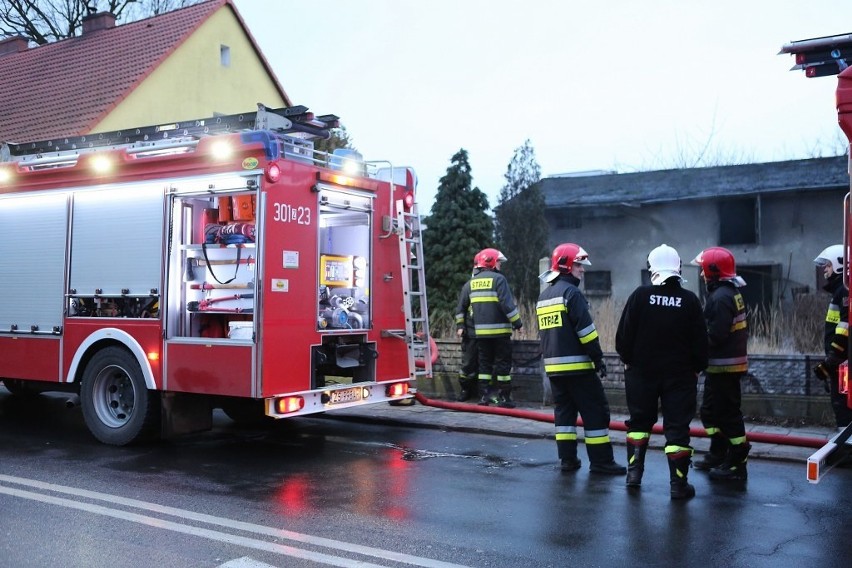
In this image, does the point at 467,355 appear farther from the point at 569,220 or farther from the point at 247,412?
the point at 569,220

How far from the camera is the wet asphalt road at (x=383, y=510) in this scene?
15.3 feet

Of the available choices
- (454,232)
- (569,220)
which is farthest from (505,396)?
(569,220)

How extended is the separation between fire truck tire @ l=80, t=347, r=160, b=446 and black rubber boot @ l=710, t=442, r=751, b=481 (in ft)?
15.8

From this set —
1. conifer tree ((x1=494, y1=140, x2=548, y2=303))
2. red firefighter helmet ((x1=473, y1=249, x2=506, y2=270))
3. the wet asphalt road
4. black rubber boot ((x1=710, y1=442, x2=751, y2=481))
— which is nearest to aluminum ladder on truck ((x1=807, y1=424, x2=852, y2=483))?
the wet asphalt road

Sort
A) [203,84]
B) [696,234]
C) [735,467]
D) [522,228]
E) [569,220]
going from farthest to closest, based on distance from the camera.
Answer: [569,220]
[696,234]
[203,84]
[522,228]
[735,467]

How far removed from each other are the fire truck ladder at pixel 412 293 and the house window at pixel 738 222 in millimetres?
19811

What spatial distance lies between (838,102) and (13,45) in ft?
93.7

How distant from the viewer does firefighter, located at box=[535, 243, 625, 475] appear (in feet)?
21.8

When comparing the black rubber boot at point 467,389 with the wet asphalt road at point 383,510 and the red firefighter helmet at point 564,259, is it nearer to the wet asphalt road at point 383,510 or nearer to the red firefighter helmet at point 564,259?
the wet asphalt road at point 383,510

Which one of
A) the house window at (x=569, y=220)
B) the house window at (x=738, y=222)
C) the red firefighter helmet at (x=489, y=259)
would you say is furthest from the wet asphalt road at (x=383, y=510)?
the house window at (x=569, y=220)

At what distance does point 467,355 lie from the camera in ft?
34.5

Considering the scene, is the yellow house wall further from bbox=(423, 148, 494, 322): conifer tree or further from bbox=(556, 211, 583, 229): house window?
bbox=(556, 211, 583, 229): house window

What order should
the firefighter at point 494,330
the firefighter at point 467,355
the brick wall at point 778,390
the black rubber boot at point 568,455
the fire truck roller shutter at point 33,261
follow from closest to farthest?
the black rubber boot at point 568,455 → the fire truck roller shutter at point 33,261 → the brick wall at point 778,390 → the firefighter at point 494,330 → the firefighter at point 467,355

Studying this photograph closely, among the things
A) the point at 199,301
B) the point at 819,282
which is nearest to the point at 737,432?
the point at 199,301
